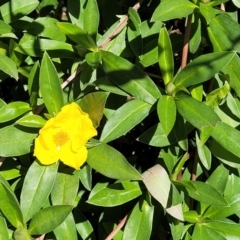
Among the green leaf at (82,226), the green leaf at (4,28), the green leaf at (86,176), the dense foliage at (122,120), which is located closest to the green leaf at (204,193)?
the dense foliage at (122,120)

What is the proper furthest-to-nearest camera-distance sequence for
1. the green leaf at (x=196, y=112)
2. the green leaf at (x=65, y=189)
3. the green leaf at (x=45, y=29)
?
the green leaf at (x=45, y=29), the green leaf at (x=65, y=189), the green leaf at (x=196, y=112)

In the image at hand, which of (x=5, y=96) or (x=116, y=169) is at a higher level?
(x=116, y=169)

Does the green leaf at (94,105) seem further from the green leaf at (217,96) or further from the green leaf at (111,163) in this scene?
the green leaf at (217,96)

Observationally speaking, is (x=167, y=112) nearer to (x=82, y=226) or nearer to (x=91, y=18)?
(x=91, y=18)

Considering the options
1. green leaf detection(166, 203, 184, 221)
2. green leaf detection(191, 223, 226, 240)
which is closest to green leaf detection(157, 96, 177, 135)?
green leaf detection(166, 203, 184, 221)

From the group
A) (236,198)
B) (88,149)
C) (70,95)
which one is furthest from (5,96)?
(236,198)

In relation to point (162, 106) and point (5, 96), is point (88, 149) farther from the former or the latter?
point (5, 96)

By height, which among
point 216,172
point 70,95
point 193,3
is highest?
point 193,3
